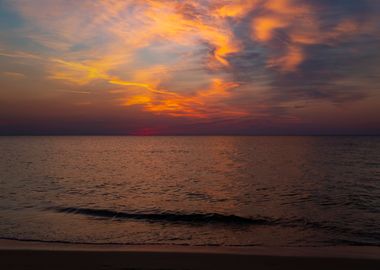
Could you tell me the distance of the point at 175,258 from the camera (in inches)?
460

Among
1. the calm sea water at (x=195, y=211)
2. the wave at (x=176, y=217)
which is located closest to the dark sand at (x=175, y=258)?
the calm sea water at (x=195, y=211)

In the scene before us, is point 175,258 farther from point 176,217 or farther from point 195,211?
point 195,211

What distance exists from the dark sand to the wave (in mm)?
6663

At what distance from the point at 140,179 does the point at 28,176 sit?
14167 mm

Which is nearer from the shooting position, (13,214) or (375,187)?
(13,214)

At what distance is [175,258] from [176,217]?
998 cm

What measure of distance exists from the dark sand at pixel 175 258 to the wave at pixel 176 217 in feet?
21.9

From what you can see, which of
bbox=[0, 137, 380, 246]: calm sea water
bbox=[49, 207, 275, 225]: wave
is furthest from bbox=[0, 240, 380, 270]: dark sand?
bbox=[49, 207, 275, 225]: wave

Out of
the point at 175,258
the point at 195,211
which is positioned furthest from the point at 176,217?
the point at 175,258

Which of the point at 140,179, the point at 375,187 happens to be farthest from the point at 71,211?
the point at 375,187

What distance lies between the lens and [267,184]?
3672 centimetres

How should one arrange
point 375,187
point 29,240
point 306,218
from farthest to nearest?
point 375,187 < point 306,218 < point 29,240

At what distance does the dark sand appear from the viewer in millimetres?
10703

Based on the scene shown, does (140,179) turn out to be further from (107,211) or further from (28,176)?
(107,211)
